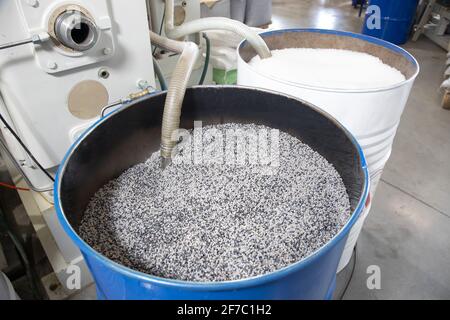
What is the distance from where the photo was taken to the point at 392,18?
2979 mm

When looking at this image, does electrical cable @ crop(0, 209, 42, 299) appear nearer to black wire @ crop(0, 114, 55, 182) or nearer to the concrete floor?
black wire @ crop(0, 114, 55, 182)

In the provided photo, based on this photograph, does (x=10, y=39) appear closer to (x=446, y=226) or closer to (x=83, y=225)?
(x=83, y=225)

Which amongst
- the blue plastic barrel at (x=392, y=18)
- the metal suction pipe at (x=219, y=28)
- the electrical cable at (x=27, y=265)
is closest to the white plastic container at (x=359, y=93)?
the metal suction pipe at (x=219, y=28)

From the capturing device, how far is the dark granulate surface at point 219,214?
0.63m

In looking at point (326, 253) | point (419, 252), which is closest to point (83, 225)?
point (326, 253)

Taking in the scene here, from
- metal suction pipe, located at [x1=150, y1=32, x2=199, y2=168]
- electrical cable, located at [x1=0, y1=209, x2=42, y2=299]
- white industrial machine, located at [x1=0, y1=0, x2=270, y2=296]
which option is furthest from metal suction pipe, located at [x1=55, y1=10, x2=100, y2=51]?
electrical cable, located at [x1=0, y1=209, x2=42, y2=299]

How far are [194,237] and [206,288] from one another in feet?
0.86

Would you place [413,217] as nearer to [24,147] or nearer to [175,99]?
[175,99]

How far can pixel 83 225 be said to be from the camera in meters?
0.72

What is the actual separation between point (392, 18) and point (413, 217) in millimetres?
2253

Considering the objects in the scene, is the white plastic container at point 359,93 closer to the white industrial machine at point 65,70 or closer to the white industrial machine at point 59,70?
the white industrial machine at point 65,70

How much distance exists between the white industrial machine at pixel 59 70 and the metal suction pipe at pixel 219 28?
0.74 feet

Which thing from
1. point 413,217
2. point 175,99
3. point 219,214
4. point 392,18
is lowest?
point 413,217

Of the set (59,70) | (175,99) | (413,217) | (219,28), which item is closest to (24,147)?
(59,70)
